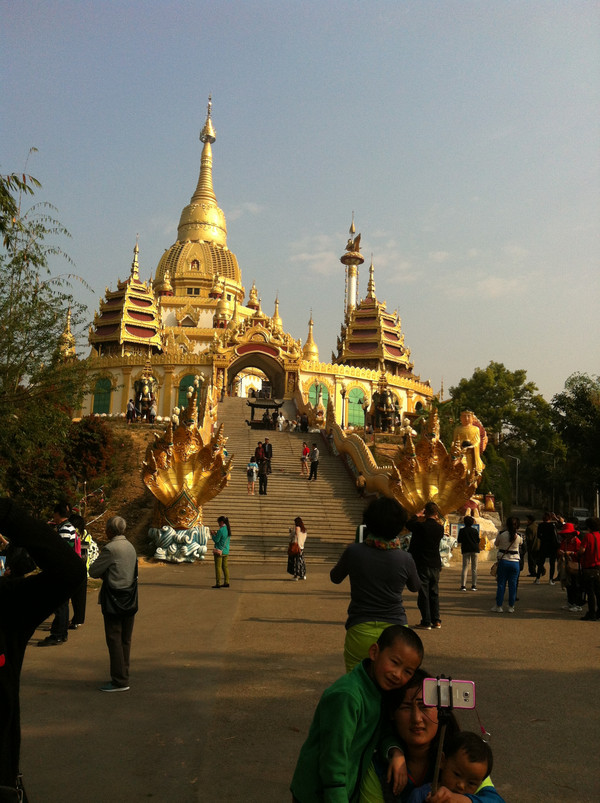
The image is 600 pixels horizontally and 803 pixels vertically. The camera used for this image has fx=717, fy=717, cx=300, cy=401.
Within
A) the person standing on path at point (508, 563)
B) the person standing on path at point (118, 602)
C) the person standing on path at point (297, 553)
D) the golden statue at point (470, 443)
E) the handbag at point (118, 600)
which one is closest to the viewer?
the person standing on path at point (118, 602)

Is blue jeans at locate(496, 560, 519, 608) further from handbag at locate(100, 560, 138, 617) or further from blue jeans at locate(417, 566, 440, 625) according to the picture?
handbag at locate(100, 560, 138, 617)

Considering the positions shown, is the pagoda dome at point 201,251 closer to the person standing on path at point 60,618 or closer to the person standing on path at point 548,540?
the person standing on path at point 548,540

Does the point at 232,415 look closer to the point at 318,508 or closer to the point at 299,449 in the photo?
the point at 299,449

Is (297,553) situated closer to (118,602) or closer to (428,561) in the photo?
(428,561)

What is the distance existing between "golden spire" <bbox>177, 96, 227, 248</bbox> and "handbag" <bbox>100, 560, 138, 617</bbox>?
57.8 metres

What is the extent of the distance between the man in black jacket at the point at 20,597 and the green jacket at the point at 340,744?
112cm

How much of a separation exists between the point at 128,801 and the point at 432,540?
5885 mm

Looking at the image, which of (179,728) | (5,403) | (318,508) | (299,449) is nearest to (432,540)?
(179,728)

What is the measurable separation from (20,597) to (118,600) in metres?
3.92

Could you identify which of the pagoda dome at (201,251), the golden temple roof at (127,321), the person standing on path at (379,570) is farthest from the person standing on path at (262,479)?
the pagoda dome at (201,251)

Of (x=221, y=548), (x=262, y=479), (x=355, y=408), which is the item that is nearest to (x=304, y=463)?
(x=262, y=479)

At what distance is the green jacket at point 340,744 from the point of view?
2740 millimetres

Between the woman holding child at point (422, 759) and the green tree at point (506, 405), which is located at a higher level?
the green tree at point (506, 405)

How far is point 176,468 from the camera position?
18.2 meters
